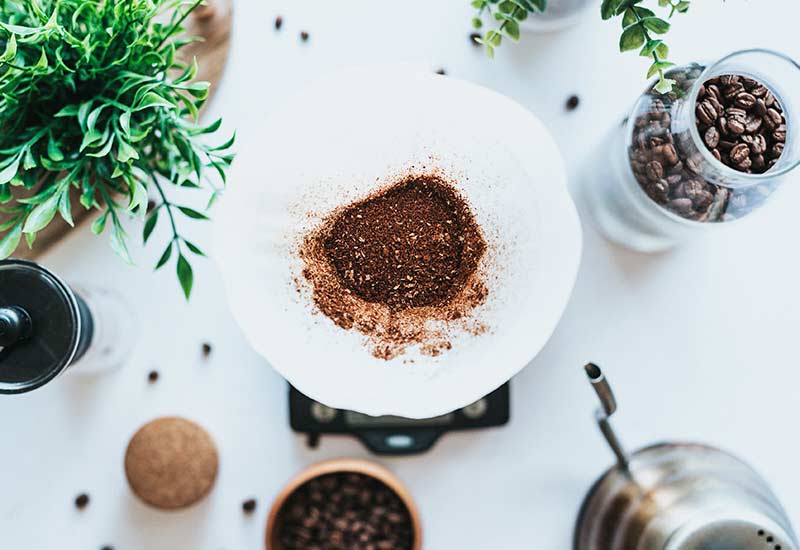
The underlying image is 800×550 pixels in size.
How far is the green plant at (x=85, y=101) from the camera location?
74 centimetres

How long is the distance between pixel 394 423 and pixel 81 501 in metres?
0.42

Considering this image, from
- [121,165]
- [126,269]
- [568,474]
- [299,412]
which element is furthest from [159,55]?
[568,474]

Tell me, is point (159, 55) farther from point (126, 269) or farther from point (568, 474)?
point (568, 474)

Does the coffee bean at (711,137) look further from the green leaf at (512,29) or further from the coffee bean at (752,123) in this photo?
the green leaf at (512,29)

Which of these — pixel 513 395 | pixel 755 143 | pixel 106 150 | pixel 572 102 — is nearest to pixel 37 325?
pixel 106 150

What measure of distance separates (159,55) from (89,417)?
485 mm

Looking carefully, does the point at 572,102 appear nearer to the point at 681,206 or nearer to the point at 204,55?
the point at 681,206

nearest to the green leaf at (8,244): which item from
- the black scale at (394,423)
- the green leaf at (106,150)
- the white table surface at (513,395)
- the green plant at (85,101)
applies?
the green plant at (85,101)

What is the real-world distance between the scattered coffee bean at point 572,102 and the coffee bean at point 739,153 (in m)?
0.23

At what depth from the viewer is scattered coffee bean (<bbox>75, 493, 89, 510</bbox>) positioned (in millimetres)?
1011

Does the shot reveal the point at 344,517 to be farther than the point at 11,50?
Yes

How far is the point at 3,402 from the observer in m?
1.01

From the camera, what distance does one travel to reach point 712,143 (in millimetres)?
807

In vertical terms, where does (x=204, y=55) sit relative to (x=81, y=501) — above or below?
above
